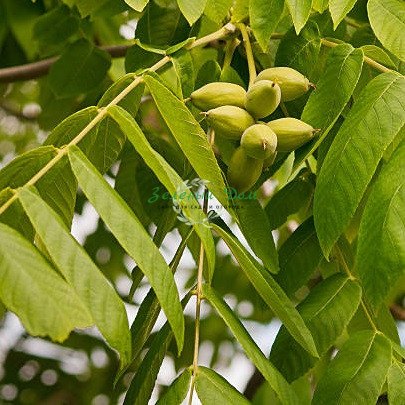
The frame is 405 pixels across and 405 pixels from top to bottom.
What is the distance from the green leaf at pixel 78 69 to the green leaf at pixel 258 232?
0.85 m

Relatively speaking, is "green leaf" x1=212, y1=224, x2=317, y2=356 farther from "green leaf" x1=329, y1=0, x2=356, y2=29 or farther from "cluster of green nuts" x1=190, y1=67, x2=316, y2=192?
"green leaf" x1=329, y1=0, x2=356, y2=29

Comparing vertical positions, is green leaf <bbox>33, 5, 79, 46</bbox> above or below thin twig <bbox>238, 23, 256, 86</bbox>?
below

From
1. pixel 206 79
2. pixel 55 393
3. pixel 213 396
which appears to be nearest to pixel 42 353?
pixel 55 393

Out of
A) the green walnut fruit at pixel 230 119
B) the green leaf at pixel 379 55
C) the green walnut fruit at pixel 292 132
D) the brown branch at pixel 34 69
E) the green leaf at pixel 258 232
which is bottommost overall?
the brown branch at pixel 34 69

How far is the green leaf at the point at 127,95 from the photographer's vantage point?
1.44 meters

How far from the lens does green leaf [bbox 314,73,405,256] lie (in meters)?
1.31

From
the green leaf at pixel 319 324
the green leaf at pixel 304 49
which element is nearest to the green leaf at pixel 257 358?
the green leaf at pixel 319 324

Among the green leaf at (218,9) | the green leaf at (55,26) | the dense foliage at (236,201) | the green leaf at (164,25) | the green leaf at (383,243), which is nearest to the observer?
the dense foliage at (236,201)

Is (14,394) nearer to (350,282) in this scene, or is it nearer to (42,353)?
(42,353)

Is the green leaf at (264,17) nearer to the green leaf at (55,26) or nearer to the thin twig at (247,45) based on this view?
the thin twig at (247,45)

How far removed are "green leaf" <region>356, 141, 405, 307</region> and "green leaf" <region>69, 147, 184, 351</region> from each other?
271 millimetres

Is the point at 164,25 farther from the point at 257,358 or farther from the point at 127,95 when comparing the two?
the point at 257,358

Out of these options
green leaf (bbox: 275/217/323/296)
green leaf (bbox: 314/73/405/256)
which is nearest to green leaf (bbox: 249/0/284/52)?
green leaf (bbox: 314/73/405/256)

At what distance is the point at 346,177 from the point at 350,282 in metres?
0.26
